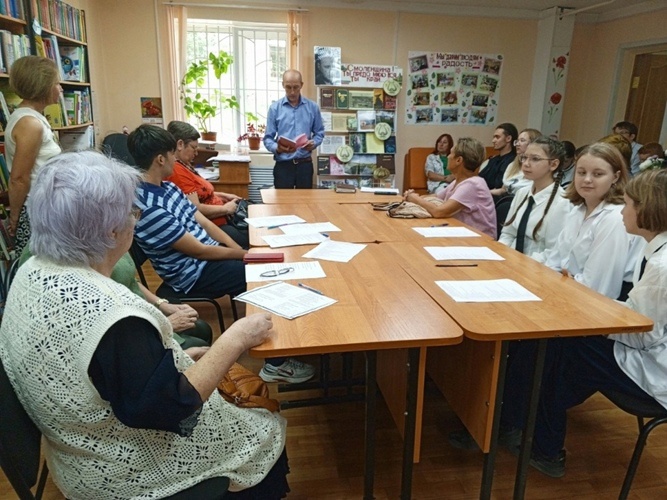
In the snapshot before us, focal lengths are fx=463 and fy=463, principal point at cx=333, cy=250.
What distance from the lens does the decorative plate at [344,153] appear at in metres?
5.57

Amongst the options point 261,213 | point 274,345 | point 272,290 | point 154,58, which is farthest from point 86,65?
point 274,345

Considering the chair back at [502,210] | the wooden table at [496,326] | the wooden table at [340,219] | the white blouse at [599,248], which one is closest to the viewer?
the wooden table at [496,326]

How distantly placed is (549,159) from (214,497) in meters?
2.23

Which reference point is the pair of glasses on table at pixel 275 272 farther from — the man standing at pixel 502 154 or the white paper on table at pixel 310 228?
the man standing at pixel 502 154

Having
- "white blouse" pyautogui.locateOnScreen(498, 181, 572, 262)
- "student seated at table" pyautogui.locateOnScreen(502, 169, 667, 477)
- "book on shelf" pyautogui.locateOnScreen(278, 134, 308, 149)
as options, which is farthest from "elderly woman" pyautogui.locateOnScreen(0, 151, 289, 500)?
"book on shelf" pyautogui.locateOnScreen(278, 134, 308, 149)

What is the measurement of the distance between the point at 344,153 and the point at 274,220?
3232 millimetres

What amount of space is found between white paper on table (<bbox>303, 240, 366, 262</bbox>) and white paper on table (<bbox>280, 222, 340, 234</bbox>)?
21cm

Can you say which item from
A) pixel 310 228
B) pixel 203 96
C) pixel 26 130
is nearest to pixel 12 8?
pixel 26 130

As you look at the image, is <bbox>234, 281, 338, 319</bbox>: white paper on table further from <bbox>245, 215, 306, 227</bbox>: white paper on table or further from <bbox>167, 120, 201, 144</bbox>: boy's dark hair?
<bbox>167, 120, 201, 144</bbox>: boy's dark hair

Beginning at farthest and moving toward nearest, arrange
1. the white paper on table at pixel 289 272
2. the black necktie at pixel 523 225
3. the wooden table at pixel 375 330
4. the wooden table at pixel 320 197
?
the wooden table at pixel 320 197, the black necktie at pixel 523 225, the white paper on table at pixel 289 272, the wooden table at pixel 375 330

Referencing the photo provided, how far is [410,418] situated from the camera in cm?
146

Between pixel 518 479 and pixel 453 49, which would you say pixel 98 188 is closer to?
pixel 518 479

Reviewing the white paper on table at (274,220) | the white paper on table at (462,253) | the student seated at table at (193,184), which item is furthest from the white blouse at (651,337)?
the student seated at table at (193,184)

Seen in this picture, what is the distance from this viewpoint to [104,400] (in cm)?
89
